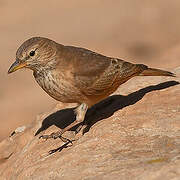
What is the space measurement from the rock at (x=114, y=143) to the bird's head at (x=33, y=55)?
1042mm

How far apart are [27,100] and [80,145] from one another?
20.6 feet

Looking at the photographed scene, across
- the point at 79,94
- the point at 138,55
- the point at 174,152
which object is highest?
the point at 79,94

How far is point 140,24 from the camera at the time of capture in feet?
47.0

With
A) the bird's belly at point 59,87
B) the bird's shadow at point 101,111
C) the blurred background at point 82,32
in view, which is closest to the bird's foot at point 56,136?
the bird's shadow at point 101,111

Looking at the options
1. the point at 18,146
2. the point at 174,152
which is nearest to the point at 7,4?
the point at 18,146

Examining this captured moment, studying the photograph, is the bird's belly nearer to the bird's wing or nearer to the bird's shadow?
the bird's wing

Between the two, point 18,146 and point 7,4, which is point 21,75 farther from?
point 18,146

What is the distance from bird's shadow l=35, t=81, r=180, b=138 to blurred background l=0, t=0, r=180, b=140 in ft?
11.5

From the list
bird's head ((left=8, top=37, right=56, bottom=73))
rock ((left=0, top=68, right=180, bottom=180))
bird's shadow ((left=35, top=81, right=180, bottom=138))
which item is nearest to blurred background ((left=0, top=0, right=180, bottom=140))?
bird's shadow ((left=35, top=81, right=180, bottom=138))

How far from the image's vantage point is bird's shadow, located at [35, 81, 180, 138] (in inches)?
259

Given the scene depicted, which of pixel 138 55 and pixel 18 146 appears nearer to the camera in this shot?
pixel 18 146

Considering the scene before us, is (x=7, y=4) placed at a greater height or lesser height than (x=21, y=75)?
greater

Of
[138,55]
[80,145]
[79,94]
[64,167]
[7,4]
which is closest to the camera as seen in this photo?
[64,167]

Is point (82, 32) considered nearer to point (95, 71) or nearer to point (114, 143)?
point (95, 71)
